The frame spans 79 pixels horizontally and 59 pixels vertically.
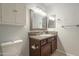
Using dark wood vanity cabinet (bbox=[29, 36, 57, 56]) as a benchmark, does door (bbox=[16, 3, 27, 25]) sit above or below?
above

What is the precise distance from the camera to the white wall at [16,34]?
4.90ft

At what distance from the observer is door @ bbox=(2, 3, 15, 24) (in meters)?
1.49

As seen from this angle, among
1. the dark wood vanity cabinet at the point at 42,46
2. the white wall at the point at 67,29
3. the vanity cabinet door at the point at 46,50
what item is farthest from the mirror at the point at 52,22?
the vanity cabinet door at the point at 46,50

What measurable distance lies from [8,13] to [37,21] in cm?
44

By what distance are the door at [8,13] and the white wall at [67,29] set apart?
57cm

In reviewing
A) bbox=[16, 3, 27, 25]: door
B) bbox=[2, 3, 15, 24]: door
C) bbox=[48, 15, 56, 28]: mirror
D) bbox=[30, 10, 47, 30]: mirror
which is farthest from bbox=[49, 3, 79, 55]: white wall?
bbox=[2, 3, 15, 24]: door

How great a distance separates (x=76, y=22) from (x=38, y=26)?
567 millimetres

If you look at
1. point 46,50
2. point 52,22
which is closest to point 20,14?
point 52,22

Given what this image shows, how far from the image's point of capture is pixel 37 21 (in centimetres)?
158

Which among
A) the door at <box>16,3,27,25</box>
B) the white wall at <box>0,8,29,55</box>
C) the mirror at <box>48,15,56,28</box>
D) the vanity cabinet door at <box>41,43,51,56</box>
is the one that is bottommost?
the vanity cabinet door at <box>41,43,51,56</box>

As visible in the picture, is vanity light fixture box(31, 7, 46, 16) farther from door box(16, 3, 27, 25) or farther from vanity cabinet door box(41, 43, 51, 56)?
vanity cabinet door box(41, 43, 51, 56)

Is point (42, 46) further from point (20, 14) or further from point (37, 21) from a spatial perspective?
point (20, 14)

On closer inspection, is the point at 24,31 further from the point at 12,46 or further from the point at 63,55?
the point at 63,55

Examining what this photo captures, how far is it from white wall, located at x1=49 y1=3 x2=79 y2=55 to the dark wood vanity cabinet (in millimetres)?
101
